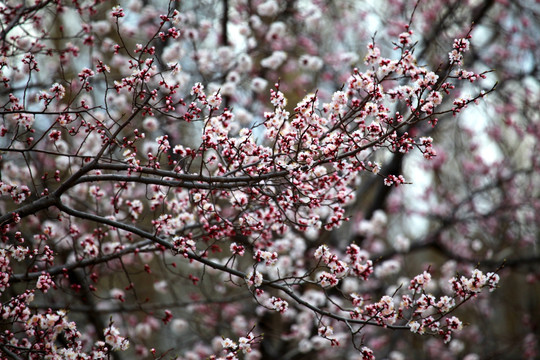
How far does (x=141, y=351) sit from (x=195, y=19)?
15.2 feet

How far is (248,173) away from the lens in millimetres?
3637

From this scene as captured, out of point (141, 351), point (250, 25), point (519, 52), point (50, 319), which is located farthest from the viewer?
point (519, 52)

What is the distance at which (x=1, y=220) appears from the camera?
11.9ft

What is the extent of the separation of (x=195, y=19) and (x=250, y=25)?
92cm

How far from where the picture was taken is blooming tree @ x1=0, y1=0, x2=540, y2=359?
12.1ft

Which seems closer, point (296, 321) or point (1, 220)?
point (1, 220)

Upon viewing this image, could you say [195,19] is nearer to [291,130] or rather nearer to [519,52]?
[291,130]

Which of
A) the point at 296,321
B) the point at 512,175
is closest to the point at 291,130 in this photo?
the point at 296,321

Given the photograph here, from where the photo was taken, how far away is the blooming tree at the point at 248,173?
368cm

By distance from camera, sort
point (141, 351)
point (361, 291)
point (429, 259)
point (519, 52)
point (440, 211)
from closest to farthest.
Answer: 1. point (141, 351)
2. point (361, 291)
3. point (519, 52)
4. point (440, 211)
5. point (429, 259)

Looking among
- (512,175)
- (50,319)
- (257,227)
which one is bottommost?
(50,319)

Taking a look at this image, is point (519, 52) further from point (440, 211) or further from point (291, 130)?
point (291, 130)

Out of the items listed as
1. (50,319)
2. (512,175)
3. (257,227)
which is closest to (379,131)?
(257,227)

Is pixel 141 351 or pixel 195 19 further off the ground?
pixel 195 19
